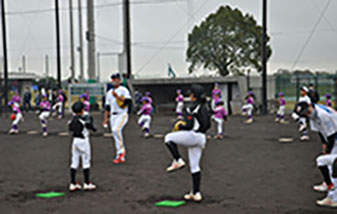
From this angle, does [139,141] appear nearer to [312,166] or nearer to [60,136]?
[60,136]

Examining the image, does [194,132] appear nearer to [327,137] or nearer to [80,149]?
[327,137]

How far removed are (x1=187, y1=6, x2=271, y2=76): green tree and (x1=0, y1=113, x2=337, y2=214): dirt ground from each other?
86.7 ft

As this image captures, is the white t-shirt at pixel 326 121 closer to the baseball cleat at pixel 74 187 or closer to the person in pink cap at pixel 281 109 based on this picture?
the baseball cleat at pixel 74 187

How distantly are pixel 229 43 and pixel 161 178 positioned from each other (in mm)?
32410

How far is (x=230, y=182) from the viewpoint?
7422 millimetres

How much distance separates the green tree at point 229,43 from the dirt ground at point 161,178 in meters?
26.4

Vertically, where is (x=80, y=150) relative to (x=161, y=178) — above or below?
above

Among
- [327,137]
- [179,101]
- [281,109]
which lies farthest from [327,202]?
[179,101]

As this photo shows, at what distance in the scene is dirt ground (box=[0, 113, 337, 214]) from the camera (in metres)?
5.96

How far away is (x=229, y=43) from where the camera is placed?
3866 cm

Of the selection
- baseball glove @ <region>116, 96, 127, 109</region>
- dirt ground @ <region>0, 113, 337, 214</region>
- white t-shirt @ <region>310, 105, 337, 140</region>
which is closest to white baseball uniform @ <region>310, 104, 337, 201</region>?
white t-shirt @ <region>310, 105, 337, 140</region>

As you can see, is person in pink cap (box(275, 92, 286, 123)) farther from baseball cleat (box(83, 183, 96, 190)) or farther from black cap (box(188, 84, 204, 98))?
baseball cleat (box(83, 183, 96, 190))

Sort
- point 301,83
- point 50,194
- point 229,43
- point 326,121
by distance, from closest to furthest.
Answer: point 326,121
point 50,194
point 301,83
point 229,43

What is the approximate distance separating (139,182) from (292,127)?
37.3 ft
